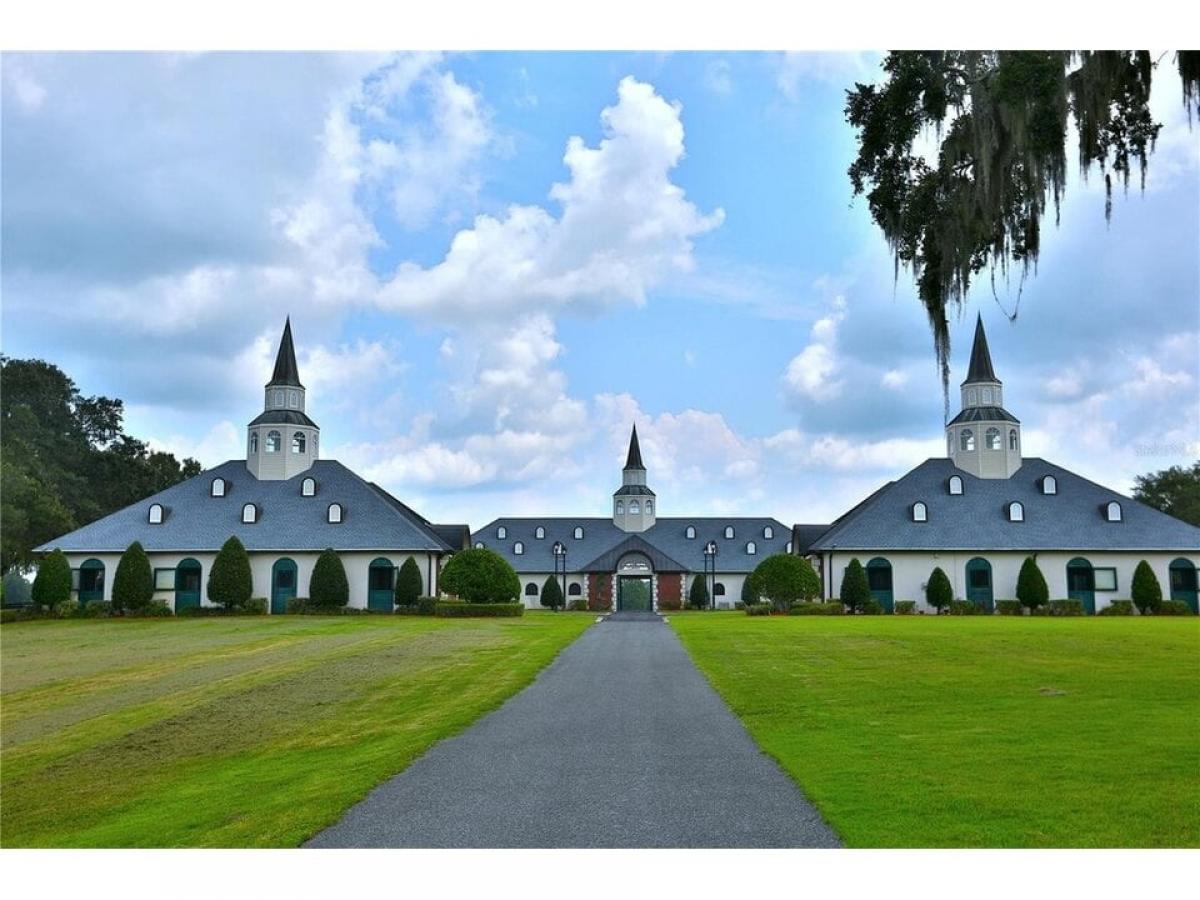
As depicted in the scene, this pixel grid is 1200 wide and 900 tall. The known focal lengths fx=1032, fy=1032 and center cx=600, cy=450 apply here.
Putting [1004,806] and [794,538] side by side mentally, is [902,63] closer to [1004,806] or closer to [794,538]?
[1004,806]

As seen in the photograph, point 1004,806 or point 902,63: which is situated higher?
point 902,63

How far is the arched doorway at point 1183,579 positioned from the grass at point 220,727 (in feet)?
117

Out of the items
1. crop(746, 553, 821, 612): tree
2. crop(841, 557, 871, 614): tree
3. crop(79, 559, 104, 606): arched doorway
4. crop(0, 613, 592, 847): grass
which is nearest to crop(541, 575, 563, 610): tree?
crop(746, 553, 821, 612): tree

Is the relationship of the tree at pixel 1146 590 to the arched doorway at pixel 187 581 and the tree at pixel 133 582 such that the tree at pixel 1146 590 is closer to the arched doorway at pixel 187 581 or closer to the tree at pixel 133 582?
the arched doorway at pixel 187 581

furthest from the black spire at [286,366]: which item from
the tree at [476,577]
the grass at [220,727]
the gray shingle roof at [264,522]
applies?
the grass at [220,727]

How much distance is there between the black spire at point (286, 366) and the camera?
54719 mm

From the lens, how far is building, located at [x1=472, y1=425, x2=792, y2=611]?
69062 millimetres

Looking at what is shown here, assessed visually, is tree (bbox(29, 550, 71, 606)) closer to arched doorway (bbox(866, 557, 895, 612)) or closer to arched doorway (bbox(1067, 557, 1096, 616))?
arched doorway (bbox(866, 557, 895, 612))

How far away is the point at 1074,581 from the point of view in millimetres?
50531

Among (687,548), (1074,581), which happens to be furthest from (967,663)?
(687,548)

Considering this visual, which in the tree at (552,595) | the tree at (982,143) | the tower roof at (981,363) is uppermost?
the tower roof at (981,363)

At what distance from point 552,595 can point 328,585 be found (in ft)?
69.9

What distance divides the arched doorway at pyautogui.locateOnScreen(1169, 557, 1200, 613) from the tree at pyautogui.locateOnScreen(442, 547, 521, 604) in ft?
105

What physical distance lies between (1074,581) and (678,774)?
4616cm
